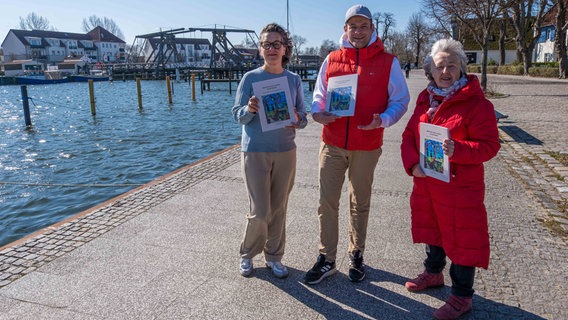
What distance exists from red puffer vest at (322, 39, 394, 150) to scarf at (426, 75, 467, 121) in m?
0.41

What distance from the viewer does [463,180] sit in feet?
9.75

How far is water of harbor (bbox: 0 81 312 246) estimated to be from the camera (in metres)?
8.09

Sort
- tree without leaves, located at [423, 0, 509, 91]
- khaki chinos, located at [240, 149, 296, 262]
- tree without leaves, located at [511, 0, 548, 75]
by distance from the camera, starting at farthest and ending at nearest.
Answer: tree without leaves, located at [511, 0, 548, 75] < tree without leaves, located at [423, 0, 509, 91] < khaki chinos, located at [240, 149, 296, 262]

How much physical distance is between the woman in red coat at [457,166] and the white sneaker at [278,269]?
51.0 inches

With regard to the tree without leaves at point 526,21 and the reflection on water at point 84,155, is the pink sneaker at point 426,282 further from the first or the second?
the tree without leaves at point 526,21

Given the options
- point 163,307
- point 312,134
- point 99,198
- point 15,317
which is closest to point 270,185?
point 163,307

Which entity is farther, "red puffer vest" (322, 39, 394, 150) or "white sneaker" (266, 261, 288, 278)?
"white sneaker" (266, 261, 288, 278)

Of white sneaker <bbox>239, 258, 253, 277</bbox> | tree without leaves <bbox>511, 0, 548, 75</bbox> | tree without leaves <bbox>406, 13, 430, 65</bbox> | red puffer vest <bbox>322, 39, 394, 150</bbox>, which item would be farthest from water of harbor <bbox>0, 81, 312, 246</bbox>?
tree without leaves <bbox>406, 13, 430, 65</bbox>

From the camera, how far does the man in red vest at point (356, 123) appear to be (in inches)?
132

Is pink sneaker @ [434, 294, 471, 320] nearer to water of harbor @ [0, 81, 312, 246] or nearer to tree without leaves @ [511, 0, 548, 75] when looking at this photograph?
water of harbor @ [0, 81, 312, 246]

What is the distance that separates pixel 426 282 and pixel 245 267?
5.19ft

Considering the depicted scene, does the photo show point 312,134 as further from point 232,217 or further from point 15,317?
point 15,317

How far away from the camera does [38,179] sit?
33.6 ft

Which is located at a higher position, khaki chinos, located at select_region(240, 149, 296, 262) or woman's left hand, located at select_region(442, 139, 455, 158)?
woman's left hand, located at select_region(442, 139, 455, 158)
